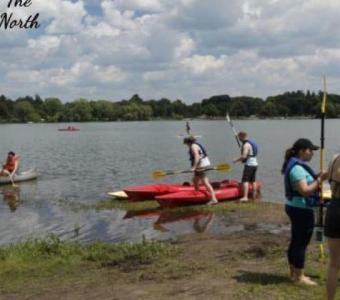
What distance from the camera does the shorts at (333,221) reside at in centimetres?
598

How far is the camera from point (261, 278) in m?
7.51

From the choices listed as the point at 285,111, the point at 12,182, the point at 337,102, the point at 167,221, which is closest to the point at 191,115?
the point at 285,111

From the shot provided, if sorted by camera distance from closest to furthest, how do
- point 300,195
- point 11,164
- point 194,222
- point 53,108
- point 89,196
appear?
point 300,195 → point 194,222 → point 89,196 → point 11,164 → point 53,108

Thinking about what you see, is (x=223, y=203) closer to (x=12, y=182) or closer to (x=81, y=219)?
(x=81, y=219)

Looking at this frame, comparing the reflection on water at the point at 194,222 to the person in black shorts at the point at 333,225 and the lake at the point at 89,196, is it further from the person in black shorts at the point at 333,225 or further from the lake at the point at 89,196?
the person in black shorts at the point at 333,225

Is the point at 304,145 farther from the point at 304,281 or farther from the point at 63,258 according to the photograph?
the point at 63,258

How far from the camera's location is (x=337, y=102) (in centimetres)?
12275

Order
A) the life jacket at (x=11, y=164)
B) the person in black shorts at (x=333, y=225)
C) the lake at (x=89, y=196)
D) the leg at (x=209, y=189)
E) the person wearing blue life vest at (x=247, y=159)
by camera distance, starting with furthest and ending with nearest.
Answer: the life jacket at (x=11, y=164)
the person wearing blue life vest at (x=247, y=159)
the leg at (x=209, y=189)
the lake at (x=89, y=196)
the person in black shorts at (x=333, y=225)

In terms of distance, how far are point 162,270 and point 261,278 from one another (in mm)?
1551

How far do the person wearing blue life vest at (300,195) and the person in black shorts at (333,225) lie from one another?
0.79m

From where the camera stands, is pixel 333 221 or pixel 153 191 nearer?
pixel 333 221

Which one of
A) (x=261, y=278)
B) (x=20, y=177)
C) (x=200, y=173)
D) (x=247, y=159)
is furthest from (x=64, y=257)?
(x=20, y=177)

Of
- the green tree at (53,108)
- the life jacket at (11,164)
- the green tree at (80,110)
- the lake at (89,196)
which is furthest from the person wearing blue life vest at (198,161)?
the green tree at (53,108)

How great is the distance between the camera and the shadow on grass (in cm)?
736
